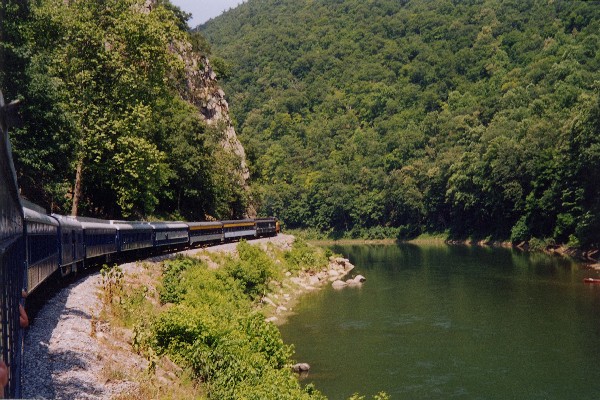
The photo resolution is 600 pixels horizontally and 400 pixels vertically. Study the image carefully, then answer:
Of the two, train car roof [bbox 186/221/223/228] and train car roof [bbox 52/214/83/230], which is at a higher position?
train car roof [bbox 52/214/83/230]

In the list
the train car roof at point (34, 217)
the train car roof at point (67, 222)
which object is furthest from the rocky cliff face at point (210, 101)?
the train car roof at point (34, 217)

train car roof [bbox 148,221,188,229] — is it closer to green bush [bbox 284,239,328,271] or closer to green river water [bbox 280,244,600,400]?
green river water [bbox 280,244,600,400]

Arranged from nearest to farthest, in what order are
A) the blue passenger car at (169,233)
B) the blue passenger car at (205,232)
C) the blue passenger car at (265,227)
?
the blue passenger car at (169,233), the blue passenger car at (205,232), the blue passenger car at (265,227)

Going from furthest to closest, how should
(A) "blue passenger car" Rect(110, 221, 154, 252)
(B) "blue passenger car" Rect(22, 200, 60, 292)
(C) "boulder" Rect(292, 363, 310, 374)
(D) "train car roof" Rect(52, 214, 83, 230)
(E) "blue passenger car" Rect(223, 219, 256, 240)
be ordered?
(E) "blue passenger car" Rect(223, 219, 256, 240) → (A) "blue passenger car" Rect(110, 221, 154, 252) → (C) "boulder" Rect(292, 363, 310, 374) → (D) "train car roof" Rect(52, 214, 83, 230) → (B) "blue passenger car" Rect(22, 200, 60, 292)

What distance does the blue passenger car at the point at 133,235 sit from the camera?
30875 millimetres

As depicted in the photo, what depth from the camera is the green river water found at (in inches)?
846

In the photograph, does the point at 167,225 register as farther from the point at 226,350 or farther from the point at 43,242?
the point at 226,350

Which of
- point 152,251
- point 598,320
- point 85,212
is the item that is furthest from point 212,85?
point 598,320

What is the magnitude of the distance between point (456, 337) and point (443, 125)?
107994 mm

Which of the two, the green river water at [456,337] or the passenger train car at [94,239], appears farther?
the green river water at [456,337]

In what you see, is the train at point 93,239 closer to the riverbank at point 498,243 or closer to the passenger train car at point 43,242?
the passenger train car at point 43,242

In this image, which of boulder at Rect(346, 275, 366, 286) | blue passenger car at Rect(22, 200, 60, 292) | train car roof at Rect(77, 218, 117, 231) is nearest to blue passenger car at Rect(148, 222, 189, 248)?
train car roof at Rect(77, 218, 117, 231)

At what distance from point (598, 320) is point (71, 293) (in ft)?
76.7

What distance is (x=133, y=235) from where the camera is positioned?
32.7 metres
